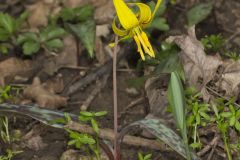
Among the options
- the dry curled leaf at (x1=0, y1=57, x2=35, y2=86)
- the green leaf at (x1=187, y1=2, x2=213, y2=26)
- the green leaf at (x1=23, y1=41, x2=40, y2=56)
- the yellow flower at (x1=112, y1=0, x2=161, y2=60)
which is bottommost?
the dry curled leaf at (x1=0, y1=57, x2=35, y2=86)

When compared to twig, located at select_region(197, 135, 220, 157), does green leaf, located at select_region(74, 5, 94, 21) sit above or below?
above

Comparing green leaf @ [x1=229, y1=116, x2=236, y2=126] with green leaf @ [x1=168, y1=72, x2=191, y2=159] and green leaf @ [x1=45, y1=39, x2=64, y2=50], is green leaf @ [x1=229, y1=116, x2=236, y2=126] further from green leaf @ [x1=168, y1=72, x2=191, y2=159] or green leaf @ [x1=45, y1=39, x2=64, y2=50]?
green leaf @ [x1=45, y1=39, x2=64, y2=50]

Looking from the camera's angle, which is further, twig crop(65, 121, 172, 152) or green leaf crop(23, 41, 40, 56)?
green leaf crop(23, 41, 40, 56)

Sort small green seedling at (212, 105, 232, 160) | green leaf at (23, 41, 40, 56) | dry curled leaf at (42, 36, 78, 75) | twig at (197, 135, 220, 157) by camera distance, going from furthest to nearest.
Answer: dry curled leaf at (42, 36, 78, 75) < green leaf at (23, 41, 40, 56) < twig at (197, 135, 220, 157) < small green seedling at (212, 105, 232, 160)

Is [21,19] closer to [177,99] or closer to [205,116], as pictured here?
[205,116]

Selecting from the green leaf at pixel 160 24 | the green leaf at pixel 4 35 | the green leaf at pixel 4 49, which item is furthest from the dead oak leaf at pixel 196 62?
the green leaf at pixel 4 49

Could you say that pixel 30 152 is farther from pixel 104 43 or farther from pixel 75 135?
pixel 104 43

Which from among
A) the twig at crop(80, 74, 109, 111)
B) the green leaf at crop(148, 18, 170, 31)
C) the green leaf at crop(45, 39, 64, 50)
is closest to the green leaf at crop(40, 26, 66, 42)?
the green leaf at crop(45, 39, 64, 50)
